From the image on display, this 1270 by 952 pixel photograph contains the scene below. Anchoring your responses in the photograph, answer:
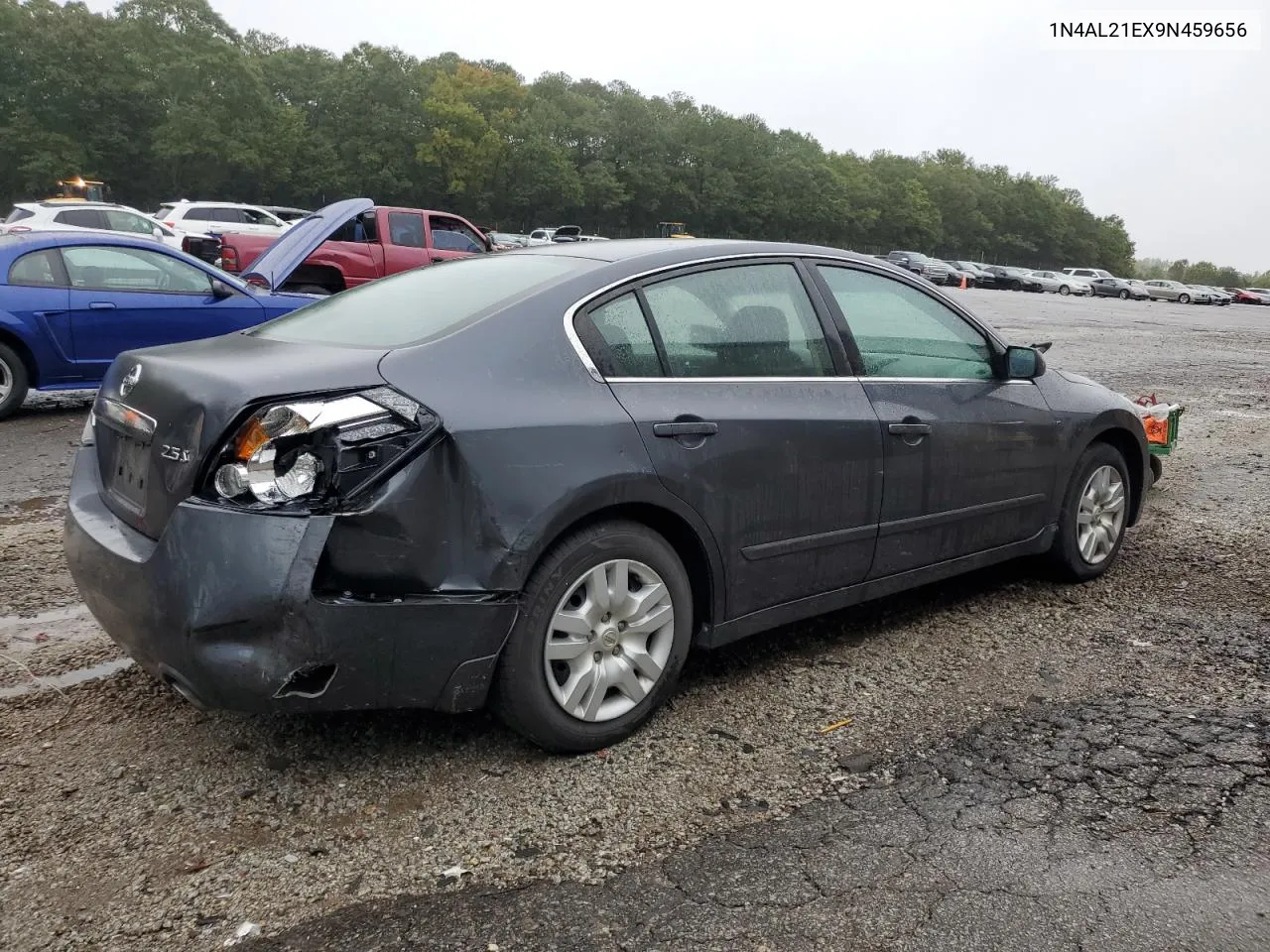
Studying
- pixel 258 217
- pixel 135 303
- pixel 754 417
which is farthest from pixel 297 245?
pixel 258 217

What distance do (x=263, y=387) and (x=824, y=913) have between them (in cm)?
188

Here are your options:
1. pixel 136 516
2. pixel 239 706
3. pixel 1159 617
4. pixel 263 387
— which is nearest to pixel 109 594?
pixel 136 516

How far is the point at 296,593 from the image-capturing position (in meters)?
2.60

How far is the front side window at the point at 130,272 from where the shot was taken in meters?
8.50

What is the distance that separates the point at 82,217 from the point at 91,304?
16005 mm

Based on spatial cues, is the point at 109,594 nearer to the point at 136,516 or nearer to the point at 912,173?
the point at 136,516

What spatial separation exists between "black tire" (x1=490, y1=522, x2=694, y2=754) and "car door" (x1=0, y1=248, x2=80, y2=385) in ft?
22.6

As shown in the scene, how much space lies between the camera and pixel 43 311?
824cm

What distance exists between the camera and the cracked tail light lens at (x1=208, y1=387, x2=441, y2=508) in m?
2.64

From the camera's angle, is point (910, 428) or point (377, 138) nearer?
point (910, 428)

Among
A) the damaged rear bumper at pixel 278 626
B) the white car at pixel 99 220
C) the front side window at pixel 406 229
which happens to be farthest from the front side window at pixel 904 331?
the white car at pixel 99 220

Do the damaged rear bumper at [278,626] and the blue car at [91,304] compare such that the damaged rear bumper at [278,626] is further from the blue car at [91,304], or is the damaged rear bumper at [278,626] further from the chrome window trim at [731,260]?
the blue car at [91,304]

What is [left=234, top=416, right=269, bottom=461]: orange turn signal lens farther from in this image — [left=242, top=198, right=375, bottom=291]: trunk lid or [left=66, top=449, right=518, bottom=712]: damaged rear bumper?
[left=242, top=198, right=375, bottom=291]: trunk lid

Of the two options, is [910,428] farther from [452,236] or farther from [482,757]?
[452,236]
